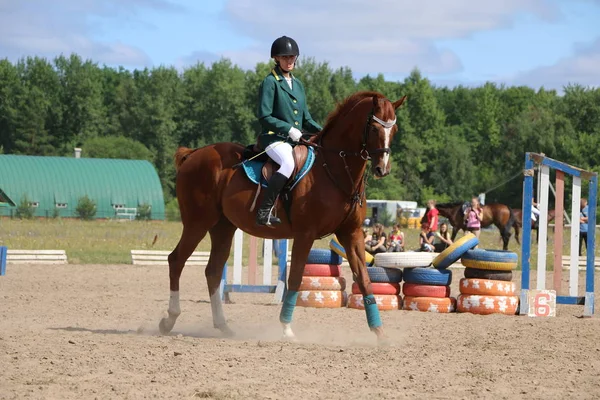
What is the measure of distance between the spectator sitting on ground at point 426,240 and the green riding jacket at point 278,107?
1068cm

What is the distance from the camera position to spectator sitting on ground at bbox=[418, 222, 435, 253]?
1920cm

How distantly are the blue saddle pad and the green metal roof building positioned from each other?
43.6 metres

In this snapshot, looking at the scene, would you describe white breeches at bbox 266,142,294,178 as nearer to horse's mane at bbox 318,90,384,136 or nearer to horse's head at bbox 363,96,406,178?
horse's mane at bbox 318,90,384,136

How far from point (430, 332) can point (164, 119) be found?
6975 cm

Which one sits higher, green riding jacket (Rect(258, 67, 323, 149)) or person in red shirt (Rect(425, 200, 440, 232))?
green riding jacket (Rect(258, 67, 323, 149))

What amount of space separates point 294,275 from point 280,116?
165cm

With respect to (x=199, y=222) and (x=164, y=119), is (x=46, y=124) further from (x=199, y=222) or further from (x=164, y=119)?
(x=199, y=222)

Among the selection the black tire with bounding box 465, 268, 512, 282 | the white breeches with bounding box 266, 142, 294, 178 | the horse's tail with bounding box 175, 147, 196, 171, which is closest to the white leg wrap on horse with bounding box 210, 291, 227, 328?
the horse's tail with bounding box 175, 147, 196, 171

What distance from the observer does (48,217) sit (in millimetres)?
48656

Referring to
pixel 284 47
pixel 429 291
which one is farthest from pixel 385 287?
pixel 284 47

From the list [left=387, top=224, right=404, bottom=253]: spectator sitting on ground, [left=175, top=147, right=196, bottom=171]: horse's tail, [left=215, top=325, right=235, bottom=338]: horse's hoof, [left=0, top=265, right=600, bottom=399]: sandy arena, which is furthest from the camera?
[left=387, top=224, right=404, bottom=253]: spectator sitting on ground

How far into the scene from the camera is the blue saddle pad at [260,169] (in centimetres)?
870

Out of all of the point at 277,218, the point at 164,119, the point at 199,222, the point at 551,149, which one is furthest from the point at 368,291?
the point at 164,119

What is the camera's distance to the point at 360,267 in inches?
344
